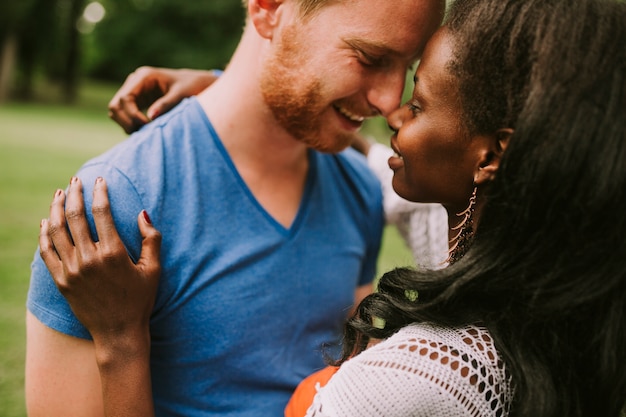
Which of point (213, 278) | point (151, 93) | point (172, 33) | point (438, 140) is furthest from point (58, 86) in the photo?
point (438, 140)

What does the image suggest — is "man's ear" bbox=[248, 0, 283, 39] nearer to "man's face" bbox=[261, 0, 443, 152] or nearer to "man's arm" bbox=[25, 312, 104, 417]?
"man's face" bbox=[261, 0, 443, 152]

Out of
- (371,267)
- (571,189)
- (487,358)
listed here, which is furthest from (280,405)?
(571,189)

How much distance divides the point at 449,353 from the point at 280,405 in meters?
0.96

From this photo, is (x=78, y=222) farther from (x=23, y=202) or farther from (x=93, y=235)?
(x=23, y=202)

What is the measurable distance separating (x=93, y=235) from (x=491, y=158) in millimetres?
1166

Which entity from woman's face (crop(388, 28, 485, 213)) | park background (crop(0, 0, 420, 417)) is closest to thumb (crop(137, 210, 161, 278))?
woman's face (crop(388, 28, 485, 213))

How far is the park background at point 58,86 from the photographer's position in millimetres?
5504

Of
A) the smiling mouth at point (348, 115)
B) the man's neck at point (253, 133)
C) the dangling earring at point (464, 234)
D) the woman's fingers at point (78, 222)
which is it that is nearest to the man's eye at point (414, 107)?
the dangling earring at point (464, 234)

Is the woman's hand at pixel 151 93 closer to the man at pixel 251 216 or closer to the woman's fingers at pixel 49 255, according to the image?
the man at pixel 251 216

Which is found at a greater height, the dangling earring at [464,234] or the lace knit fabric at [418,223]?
the dangling earring at [464,234]

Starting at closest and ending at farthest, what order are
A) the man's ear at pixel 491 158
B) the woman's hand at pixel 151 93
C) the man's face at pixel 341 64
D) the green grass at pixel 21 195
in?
1. the man's ear at pixel 491 158
2. the man's face at pixel 341 64
3. the woman's hand at pixel 151 93
4. the green grass at pixel 21 195

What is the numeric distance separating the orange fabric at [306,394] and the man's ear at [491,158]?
689 millimetres

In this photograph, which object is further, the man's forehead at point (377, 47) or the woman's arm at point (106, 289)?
the man's forehead at point (377, 47)

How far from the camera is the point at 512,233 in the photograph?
1555 mm
